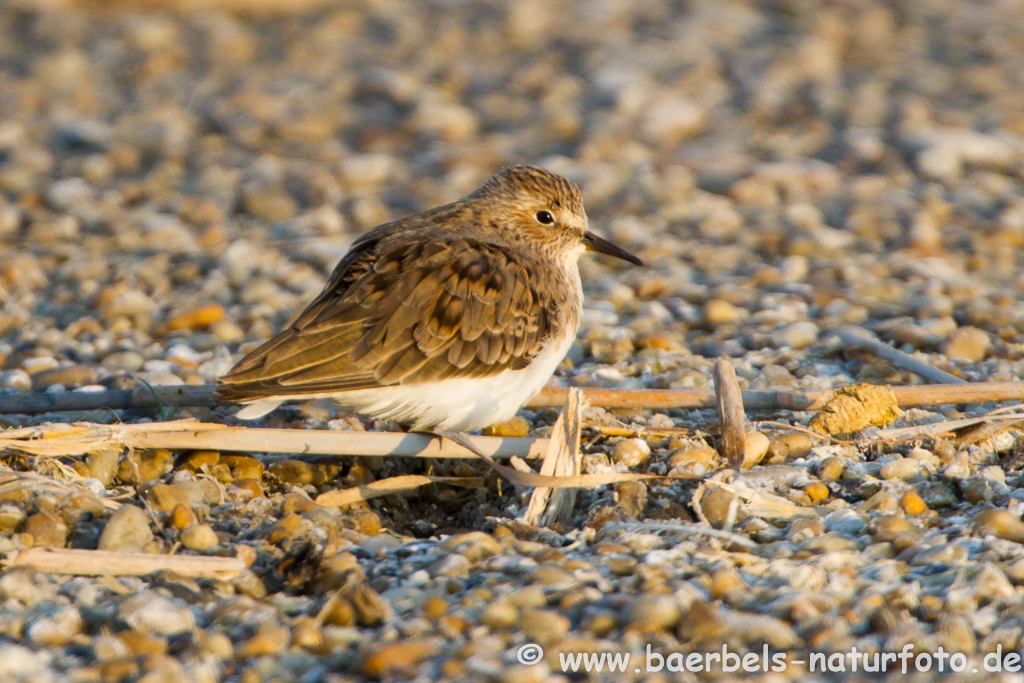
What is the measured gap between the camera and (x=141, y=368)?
17.2 ft

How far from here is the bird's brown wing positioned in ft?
13.1

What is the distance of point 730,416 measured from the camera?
4.24m

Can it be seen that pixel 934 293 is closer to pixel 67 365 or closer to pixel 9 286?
pixel 67 365

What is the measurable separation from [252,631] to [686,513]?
1.58 meters

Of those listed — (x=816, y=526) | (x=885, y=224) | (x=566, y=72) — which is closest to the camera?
(x=816, y=526)

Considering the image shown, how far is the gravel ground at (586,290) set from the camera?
10.0 ft

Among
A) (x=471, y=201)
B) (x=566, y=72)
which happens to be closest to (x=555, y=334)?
(x=471, y=201)

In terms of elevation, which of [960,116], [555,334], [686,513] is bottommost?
[686,513]

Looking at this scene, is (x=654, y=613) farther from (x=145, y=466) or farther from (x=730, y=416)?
(x=145, y=466)

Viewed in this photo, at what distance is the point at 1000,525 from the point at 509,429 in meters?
2.02

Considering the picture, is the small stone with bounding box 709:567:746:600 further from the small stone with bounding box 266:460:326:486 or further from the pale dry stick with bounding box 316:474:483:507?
the small stone with bounding box 266:460:326:486

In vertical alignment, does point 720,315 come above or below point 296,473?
above

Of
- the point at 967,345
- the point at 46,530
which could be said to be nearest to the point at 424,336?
the point at 46,530

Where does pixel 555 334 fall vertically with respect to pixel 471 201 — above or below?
below
